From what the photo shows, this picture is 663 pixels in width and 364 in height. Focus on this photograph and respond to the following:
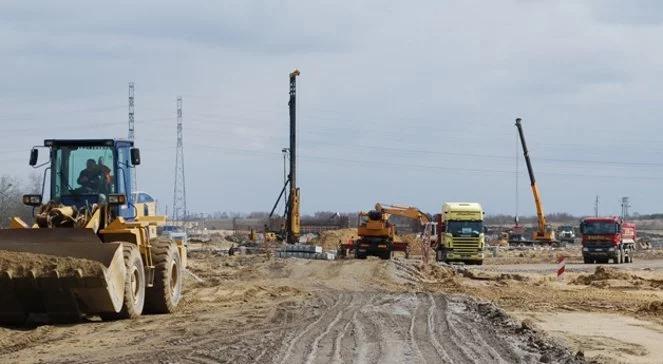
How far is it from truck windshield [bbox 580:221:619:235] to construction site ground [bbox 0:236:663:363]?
92.5 ft

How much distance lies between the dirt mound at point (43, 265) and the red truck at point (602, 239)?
151 feet

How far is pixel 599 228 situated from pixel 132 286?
45.1 metres

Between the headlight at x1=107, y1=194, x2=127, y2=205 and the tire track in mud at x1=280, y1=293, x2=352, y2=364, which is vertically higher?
the headlight at x1=107, y1=194, x2=127, y2=205

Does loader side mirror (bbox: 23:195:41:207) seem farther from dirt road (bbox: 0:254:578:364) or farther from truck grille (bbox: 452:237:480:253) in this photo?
truck grille (bbox: 452:237:480:253)

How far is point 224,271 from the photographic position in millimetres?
38094

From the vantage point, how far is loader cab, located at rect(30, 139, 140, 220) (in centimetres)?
1884

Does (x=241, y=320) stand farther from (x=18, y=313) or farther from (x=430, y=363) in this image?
(x=430, y=363)


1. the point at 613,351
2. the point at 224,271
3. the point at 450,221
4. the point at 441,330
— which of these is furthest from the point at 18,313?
the point at 450,221

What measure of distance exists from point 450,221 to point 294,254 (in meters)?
8.56

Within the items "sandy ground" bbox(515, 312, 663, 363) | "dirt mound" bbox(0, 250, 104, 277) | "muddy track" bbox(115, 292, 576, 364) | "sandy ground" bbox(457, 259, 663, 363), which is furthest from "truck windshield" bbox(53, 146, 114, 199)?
"sandy ground" bbox(515, 312, 663, 363)

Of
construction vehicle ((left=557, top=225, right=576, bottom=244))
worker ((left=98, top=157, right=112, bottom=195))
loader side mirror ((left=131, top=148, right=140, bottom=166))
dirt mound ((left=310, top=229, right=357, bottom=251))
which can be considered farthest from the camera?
construction vehicle ((left=557, top=225, right=576, bottom=244))

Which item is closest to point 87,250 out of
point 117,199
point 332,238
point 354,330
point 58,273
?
point 58,273

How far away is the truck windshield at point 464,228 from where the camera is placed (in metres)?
52.4

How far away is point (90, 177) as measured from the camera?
19.0 m
